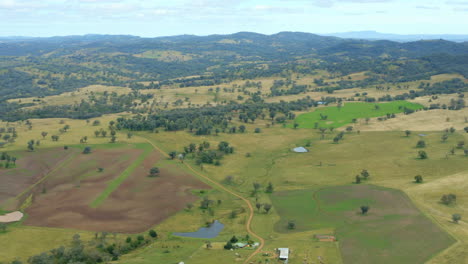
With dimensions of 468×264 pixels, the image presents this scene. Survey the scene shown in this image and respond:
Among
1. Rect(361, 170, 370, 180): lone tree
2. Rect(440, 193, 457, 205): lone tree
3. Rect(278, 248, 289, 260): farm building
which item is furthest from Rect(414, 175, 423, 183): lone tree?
Rect(278, 248, 289, 260): farm building

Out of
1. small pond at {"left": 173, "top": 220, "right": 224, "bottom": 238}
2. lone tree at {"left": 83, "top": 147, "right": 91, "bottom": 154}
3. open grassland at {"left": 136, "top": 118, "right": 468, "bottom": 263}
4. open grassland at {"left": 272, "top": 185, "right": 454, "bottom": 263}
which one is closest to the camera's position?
open grassland at {"left": 272, "top": 185, "right": 454, "bottom": 263}

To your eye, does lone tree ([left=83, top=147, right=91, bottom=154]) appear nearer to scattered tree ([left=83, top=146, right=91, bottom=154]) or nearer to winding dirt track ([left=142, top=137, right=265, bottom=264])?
scattered tree ([left=83, top=146, right=91, bottom=154])


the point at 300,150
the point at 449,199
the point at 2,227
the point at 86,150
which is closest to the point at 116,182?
the point at 86,150

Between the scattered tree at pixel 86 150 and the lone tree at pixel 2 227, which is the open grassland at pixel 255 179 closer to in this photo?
the lone tree at pixel 2 227

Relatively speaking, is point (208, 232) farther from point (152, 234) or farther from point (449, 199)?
point (449, 199)

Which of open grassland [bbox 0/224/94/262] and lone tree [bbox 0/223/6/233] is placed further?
lone tree [bbox 0/223/6/233]

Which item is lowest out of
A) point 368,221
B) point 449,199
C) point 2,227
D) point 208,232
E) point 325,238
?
point 208,232
